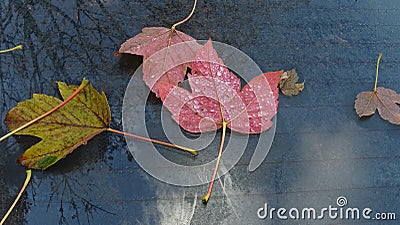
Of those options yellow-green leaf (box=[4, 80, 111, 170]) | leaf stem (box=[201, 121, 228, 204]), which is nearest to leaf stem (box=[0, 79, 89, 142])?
yellow-green leaf (box=[4, 80, 111, 170])

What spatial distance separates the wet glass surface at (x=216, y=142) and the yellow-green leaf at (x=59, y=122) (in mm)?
17

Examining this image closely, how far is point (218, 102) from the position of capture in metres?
0.82

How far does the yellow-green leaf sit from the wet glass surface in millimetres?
17

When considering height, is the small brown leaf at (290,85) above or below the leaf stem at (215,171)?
above

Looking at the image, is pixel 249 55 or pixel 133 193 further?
pixel 249 55

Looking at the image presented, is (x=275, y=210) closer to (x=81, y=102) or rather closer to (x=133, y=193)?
(x=133, y=193)

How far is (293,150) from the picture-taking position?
0.81 metres

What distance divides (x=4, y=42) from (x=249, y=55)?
18.1 inches

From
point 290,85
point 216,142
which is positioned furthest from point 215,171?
point 290,85

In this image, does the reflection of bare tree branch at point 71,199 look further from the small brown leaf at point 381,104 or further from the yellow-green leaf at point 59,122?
the small brown leaf at point 381,104

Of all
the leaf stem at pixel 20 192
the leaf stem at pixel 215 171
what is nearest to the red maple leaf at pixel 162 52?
the leaf stem at pixel 215 171

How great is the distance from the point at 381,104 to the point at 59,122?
58 cm

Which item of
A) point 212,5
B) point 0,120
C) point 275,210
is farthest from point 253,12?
point 0,120

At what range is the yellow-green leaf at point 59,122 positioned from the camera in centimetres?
77
